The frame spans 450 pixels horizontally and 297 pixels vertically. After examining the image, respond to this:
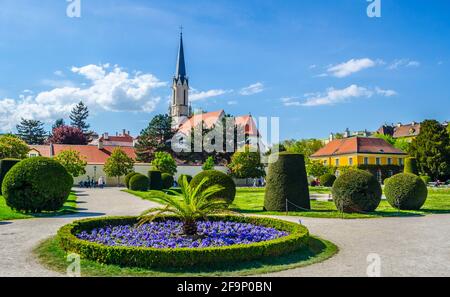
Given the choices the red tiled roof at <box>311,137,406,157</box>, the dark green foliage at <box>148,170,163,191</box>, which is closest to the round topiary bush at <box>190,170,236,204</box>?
the dark green foliage at <box>148,170,163,191</box>

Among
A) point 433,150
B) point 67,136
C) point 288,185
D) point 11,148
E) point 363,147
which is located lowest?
point 288,185

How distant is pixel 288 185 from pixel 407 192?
20.4 ft

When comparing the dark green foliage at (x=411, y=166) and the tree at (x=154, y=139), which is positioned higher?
the tree at (x=154, y=139)

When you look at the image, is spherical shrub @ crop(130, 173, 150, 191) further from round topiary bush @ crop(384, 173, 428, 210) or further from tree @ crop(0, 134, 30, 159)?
round topiary bush @ crop(384, 173, 428, 210)

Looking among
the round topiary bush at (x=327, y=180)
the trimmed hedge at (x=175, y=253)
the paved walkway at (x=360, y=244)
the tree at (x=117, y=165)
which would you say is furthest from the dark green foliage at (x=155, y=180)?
the trimmed hedge at (x=175, y=253)

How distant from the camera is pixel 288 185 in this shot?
62.8ft

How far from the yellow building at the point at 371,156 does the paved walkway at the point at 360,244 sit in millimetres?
43091

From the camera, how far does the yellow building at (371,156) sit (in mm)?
59281

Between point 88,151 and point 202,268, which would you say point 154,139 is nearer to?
point 88,151

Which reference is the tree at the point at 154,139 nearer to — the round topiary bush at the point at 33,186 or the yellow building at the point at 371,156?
the yellow building at the point at 371,156

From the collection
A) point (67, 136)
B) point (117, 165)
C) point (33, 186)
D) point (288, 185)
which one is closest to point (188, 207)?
point (288, 185)
